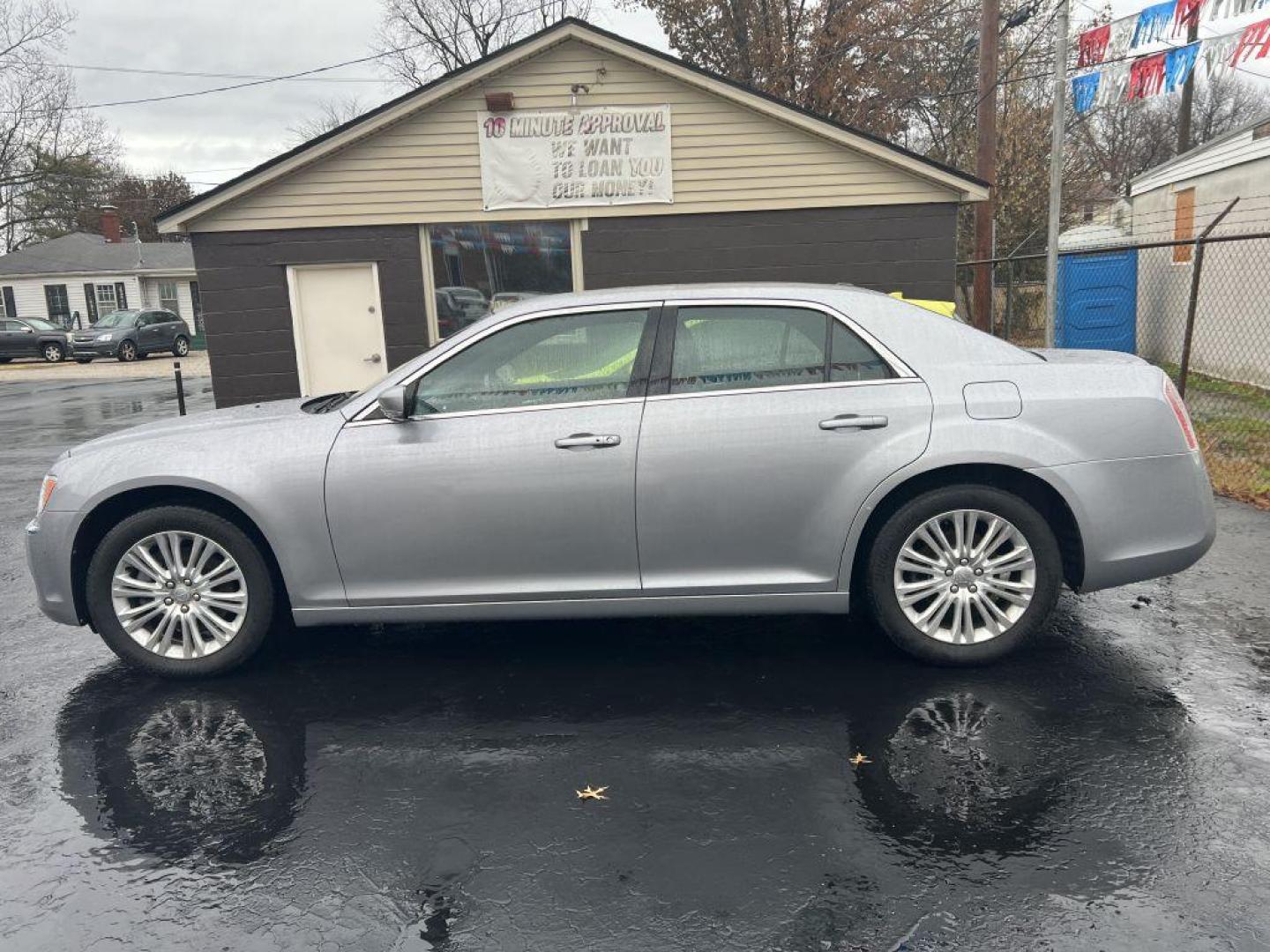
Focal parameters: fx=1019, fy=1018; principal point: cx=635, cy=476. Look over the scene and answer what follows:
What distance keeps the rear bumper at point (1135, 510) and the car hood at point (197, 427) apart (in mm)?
3227

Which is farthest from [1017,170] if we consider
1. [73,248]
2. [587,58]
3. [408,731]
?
[73,248]

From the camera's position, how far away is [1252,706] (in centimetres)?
394

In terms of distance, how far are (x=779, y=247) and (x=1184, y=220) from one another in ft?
28.3

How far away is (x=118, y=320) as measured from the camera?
34.2m

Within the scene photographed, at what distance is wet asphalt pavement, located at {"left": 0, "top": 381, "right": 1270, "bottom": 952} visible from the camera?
108 inches

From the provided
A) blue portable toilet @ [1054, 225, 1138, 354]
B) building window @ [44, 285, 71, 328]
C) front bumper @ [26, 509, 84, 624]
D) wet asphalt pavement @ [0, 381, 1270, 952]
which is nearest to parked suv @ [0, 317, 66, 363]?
building window @ [44, 285, 71, 328]

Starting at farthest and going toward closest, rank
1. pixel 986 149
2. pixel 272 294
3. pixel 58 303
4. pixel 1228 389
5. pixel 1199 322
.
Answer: pixel 58 303 → pixel 1199 322 → pixel 986 149 → pixel 1228 389 → pixel 272 294

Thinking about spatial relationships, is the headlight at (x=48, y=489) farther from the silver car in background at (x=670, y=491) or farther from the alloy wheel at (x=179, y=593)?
the alloy wheel at (x=179, y=593)

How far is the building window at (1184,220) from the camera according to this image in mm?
16656

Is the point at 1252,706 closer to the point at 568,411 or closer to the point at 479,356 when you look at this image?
the point at 568,411

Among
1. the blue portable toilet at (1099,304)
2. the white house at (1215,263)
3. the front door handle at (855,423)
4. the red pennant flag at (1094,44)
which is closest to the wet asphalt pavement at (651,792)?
the front door handle at (855,423)

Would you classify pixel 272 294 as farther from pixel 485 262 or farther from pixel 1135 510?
pixel 1135 510

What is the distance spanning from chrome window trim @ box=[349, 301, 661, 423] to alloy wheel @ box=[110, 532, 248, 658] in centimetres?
89

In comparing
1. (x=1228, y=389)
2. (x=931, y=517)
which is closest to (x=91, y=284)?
(x=1228, y=389)
